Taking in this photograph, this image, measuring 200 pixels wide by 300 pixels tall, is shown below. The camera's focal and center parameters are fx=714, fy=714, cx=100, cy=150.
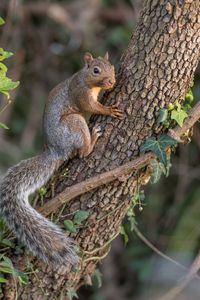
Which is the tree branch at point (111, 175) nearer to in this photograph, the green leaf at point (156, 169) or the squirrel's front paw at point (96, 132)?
the green leaf at point (156, 169)

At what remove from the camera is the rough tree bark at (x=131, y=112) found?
2.74 metres

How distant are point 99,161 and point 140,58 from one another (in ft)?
1.45

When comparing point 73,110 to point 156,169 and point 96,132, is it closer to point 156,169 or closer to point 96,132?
point 96,132

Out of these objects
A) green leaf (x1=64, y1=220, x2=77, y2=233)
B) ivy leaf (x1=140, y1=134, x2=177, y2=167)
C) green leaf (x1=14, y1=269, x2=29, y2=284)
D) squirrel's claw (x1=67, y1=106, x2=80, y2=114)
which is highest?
squirrel's claw (x1=67, y1=106, x2=80, y2=114)

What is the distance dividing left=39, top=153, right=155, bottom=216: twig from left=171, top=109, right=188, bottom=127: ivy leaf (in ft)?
0.55

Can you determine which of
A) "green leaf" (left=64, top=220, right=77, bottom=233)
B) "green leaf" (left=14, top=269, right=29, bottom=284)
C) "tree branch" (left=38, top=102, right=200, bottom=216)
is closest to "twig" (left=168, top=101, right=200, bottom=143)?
"tree branch" (left=38, top=102, right=200, bottom=216)

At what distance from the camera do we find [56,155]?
3.14 m

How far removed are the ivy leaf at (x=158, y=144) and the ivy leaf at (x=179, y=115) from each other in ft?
0.25

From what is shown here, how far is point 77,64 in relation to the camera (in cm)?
635

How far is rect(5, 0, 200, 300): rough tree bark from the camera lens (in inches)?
108

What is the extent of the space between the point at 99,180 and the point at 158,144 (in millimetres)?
273

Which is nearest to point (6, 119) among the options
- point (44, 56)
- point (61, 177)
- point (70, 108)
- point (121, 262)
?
point (44, 56)

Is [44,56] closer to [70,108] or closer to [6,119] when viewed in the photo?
[6,119]

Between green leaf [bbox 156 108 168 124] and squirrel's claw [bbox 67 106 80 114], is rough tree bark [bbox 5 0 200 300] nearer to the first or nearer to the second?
green leaf [bbox 156 108 168 124]
